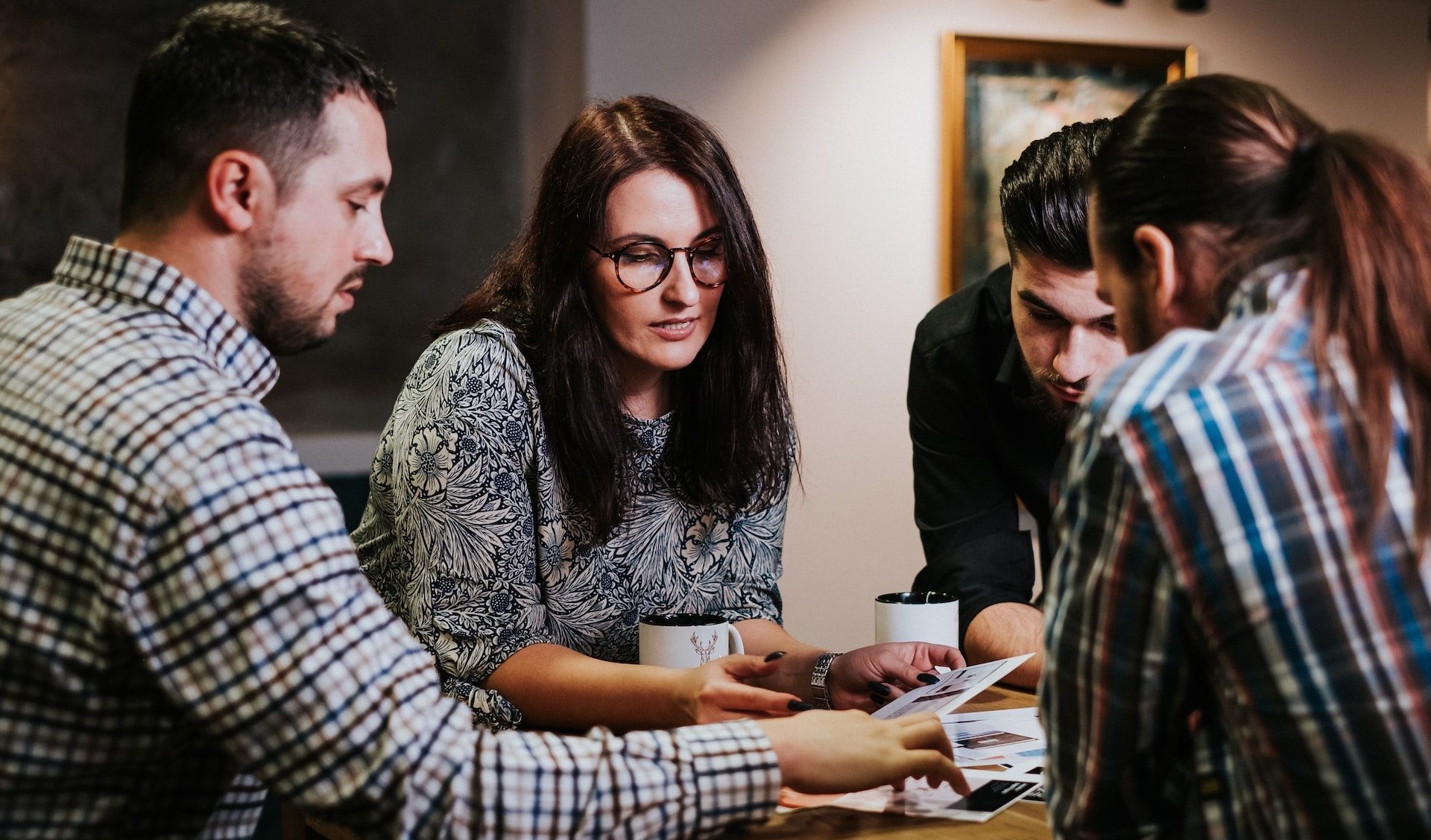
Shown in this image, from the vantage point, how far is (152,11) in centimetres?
343

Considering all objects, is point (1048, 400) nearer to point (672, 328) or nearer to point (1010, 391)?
point (1010, 391)

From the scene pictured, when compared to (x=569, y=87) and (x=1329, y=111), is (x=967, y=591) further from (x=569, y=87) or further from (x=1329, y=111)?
(x=1329, y=111)

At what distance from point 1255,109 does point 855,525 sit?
9.41 ft

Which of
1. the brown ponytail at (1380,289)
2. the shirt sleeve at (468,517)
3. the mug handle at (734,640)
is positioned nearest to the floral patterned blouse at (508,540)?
the shirt sleeve at (468,517)

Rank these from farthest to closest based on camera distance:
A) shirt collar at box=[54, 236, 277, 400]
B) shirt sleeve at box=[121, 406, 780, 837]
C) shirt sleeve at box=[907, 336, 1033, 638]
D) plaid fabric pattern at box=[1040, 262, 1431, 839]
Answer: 1. shirt sleeve at box=[907, 336, 1033, 638]
2. shirt collar at box=[54, 236, 277, 400]
3. shirt sleeve at box=[121, 406, 780, 837]
4. plaid fabric pattern at box=[1040, 262, 1431, 839]

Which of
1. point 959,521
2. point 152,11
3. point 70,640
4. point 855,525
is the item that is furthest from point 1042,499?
point 152,11

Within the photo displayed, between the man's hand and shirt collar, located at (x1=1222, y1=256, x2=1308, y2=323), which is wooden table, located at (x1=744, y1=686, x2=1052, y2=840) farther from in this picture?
shirt collar, located at (x1=1222, y1=256, x2=1308, y2=323)

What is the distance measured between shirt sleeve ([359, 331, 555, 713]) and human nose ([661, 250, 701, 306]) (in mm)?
269

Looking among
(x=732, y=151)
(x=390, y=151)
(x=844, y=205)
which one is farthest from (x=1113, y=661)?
(x=390, y=151)

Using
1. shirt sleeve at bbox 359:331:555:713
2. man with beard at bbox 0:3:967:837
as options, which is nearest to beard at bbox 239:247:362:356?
man with beard at bbox 0:3:967:837

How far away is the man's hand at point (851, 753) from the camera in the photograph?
1.21 meters

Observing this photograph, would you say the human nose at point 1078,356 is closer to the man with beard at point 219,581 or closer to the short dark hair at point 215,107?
the man with beard at point 219,581

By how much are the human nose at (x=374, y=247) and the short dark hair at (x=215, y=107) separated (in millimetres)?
102

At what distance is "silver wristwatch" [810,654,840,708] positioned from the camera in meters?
1.69
